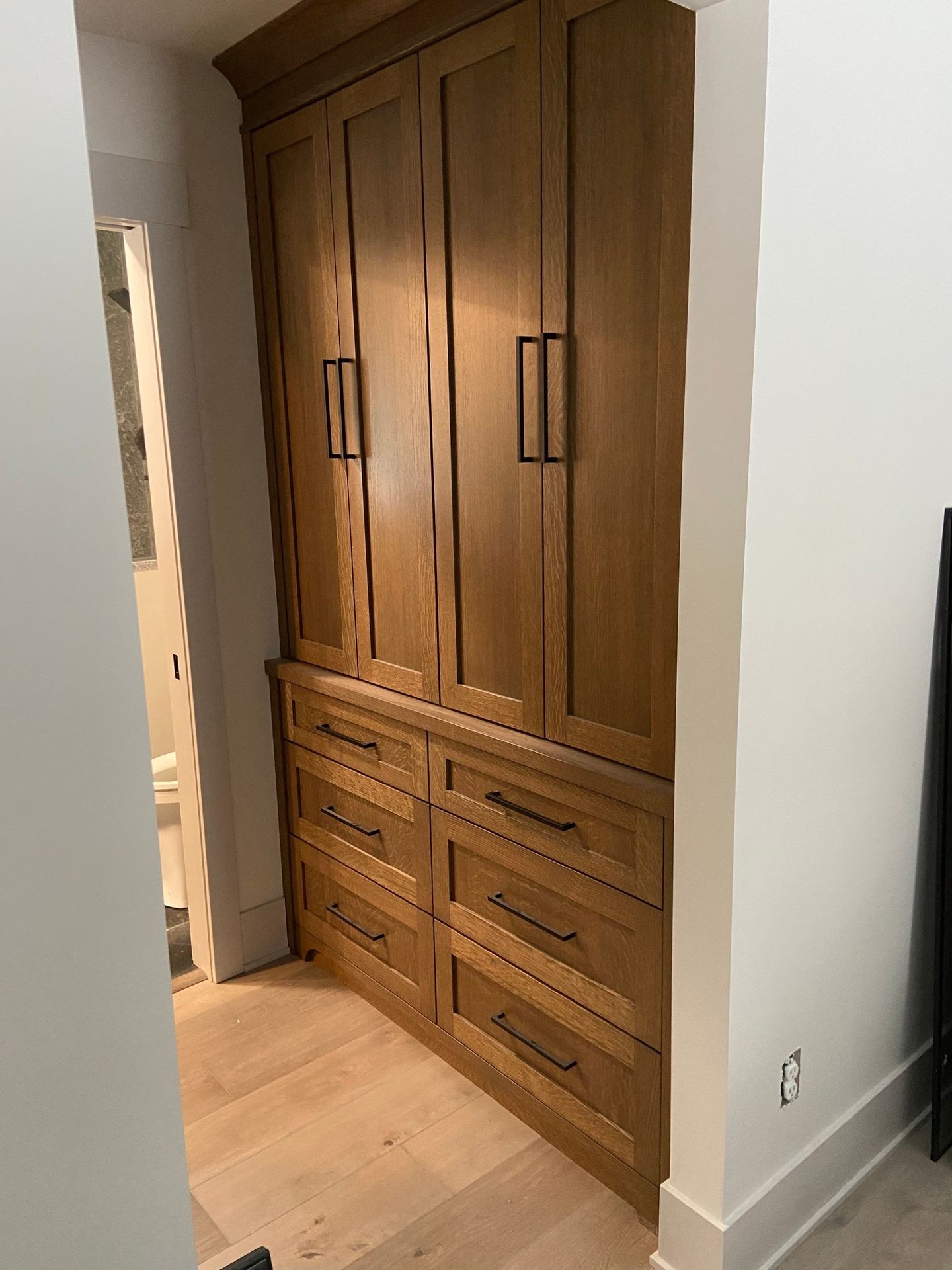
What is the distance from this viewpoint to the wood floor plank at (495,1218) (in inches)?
71.0

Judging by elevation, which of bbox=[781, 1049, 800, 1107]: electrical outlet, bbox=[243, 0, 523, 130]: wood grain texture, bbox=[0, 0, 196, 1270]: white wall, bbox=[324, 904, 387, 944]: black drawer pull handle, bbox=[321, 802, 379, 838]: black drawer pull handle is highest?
bbox=[243, 0, 523, 130]: wood grain texture

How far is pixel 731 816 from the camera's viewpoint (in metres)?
1.51

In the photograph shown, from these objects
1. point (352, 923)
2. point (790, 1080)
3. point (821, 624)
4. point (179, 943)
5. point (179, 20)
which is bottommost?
point (179, 943)

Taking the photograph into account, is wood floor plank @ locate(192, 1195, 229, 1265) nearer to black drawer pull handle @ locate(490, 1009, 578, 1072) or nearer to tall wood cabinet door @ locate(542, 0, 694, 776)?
black drawer pull handle @ locate(490, 1009, 578, 1072)

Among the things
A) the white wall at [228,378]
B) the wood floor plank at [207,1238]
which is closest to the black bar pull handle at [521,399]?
the white wall at [228,378]

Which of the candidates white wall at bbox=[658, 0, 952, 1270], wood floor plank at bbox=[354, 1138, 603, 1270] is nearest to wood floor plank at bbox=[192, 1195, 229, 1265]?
wood floor plank at bbox=[354, 1138, 603, 1270]

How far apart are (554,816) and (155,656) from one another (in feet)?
7.66

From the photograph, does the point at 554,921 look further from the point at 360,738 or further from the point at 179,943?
the point at 179,943

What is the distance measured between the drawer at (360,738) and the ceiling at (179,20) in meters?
1.60

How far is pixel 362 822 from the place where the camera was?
251cm

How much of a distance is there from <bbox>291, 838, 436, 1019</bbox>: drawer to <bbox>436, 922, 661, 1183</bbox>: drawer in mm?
77

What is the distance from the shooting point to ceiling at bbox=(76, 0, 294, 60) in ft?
6.84

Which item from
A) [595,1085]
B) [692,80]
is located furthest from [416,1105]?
[692,80]

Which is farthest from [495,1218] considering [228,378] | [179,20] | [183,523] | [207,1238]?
[179,20]
